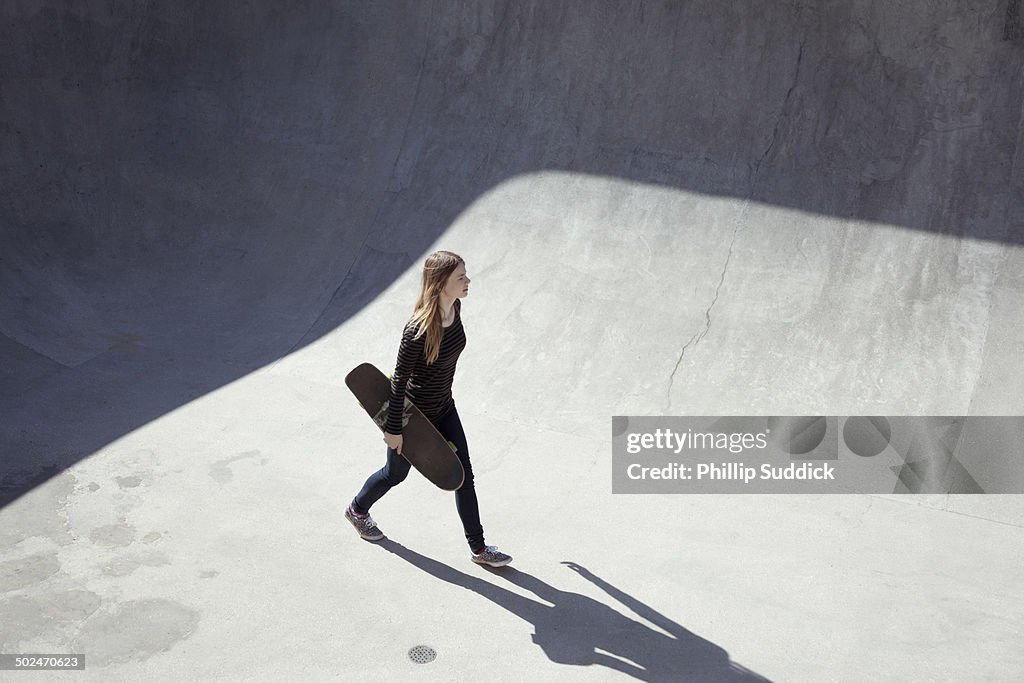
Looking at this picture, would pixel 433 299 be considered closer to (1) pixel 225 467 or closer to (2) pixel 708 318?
(1) pixel 225 467

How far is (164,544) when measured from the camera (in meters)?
4.56

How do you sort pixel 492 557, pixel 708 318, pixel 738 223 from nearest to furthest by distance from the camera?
pixel 492 557 → pixel 708 318 → pixel 738 223

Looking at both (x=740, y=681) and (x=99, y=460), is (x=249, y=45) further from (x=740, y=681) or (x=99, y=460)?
(x=740, y=681)

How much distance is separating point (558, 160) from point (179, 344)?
3378mm

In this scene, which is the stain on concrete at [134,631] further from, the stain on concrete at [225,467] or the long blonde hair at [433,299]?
the long blonde hair at [433,299]

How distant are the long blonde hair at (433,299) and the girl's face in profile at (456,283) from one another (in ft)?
0.05

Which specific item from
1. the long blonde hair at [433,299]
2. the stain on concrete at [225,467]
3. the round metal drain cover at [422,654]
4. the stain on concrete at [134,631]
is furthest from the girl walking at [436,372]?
the stain on concrete at [225,467]

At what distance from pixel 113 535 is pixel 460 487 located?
188cm

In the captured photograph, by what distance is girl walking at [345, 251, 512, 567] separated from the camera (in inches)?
155

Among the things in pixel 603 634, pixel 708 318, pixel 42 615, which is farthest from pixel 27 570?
pixel 708 318

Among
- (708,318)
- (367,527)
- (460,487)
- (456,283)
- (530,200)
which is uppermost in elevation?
(530,200)

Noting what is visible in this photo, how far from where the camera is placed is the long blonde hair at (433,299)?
12.9 feet

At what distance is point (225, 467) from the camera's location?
17.5 ft

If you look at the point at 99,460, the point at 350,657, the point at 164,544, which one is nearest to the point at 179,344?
the point at 99,460
